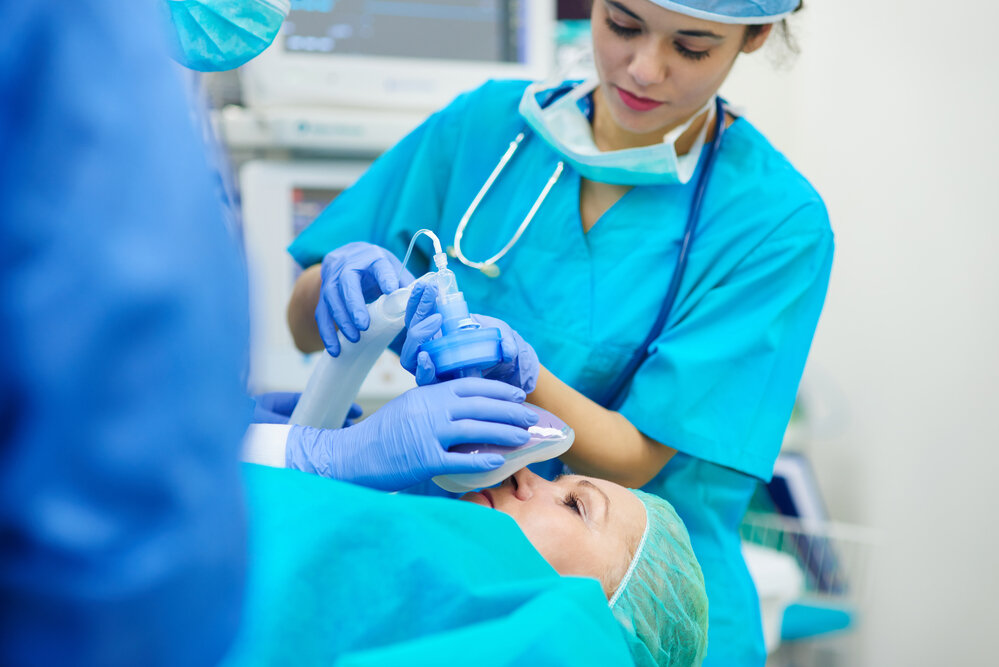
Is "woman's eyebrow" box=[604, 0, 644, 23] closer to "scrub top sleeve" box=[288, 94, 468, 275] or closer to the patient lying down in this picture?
"scrub top sleeve" box=[288, 94, 468, 275]

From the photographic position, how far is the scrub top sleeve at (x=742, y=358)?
123cm

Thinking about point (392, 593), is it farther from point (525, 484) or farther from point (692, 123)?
point (692, 123)

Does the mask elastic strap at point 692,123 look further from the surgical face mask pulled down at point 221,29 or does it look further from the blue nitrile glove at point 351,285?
the surgical face mask pulled down at point 221,29

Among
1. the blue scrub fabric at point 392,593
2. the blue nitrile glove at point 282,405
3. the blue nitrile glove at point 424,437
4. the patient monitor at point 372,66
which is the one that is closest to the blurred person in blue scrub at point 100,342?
the blue scrub fabric at point 392,593

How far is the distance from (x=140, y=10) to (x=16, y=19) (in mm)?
60

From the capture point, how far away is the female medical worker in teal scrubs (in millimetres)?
1228

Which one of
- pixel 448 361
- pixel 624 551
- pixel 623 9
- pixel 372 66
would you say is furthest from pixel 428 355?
pixel 372 66

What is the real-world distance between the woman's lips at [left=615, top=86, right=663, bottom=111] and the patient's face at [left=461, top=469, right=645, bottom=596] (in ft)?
1.85

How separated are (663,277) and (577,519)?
0.40 meters

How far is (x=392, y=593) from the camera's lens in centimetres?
75

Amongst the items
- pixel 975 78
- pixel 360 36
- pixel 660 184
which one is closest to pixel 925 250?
pixel 975 78

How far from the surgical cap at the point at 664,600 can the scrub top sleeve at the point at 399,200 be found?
2.02 ft

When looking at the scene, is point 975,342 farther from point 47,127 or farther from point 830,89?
point 47,127

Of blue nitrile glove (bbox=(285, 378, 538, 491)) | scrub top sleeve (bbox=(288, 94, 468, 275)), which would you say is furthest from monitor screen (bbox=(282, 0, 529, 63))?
blue nitrile glove (bbox=(285, 378, 538, 491))
